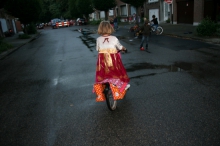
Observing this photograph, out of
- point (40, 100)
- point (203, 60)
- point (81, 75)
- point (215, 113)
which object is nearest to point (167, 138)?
point (215, 113)

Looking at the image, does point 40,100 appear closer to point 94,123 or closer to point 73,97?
point 73,97

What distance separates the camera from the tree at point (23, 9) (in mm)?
23266

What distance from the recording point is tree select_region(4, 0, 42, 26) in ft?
76.3

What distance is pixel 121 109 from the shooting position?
4.66 metres

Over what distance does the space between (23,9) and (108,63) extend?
23164 millimetres

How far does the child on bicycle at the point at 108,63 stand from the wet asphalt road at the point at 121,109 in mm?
565

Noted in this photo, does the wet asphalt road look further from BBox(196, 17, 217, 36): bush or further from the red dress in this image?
BBox(196, 17, 217, 36): bush

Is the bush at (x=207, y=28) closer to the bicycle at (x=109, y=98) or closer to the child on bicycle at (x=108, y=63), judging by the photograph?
the child on bicycle at (x=108, y=63)

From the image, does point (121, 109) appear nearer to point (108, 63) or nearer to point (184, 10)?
point (108, 63)

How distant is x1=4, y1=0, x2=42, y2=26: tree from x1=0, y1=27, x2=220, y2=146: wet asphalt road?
1833 cm

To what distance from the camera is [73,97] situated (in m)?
5.53

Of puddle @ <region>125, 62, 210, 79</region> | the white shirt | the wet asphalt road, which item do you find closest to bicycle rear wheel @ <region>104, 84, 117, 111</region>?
the wet asphalt road

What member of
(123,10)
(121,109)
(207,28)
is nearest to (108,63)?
(121,109)

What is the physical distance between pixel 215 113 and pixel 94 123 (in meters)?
2.41
